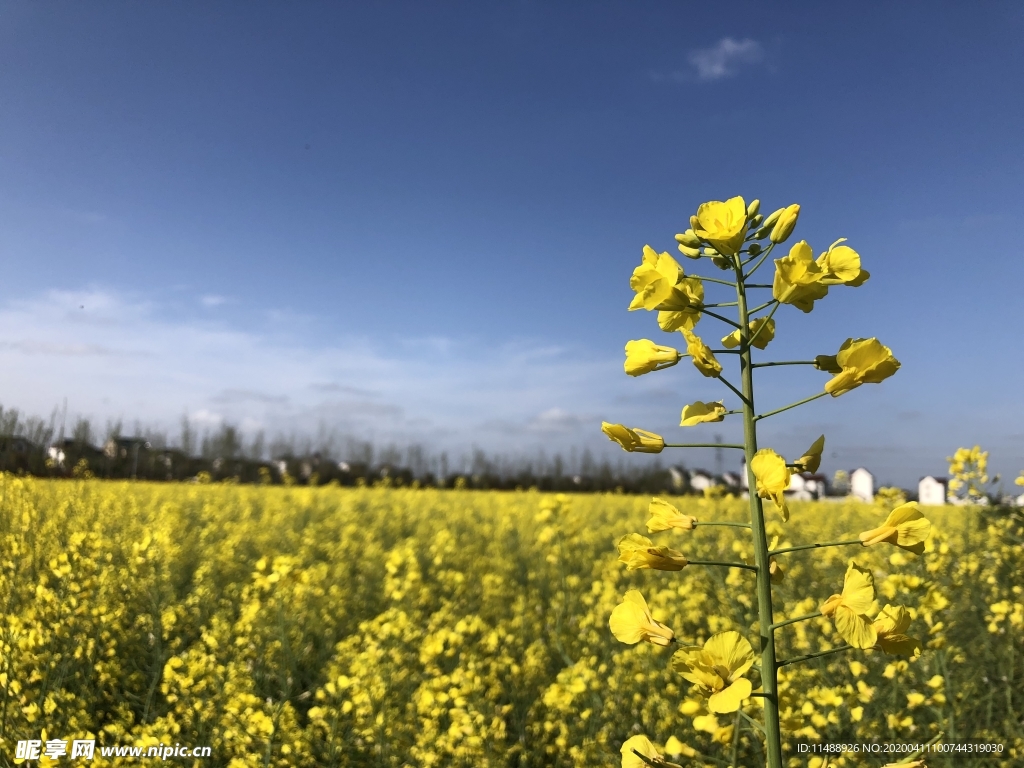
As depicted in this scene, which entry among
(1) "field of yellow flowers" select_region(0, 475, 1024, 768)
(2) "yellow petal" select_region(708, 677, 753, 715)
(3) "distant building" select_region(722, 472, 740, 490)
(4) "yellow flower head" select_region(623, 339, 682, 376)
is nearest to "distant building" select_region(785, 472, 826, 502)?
(3) "distant building" select_region(722, 472, 740, 490)

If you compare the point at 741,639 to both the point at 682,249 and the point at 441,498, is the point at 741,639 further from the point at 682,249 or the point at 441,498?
the point at 441,498

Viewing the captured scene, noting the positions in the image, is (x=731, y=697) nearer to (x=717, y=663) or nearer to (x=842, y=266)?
(x=717, y=663)

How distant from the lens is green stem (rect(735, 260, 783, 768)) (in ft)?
3.17

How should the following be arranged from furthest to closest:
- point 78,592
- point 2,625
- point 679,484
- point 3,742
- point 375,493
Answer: point 679,484
point 375,493
point 78,592
point 2,625
point 3,742

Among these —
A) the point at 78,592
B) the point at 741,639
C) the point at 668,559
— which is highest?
the point at 668,559

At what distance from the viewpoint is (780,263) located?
1.08m

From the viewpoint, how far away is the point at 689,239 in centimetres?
128

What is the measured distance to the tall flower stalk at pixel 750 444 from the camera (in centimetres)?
100

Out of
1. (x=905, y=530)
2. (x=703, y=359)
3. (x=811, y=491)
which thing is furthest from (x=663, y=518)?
(x=811, y=491)

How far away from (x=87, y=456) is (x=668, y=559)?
450cm

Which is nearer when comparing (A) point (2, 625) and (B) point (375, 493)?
(A) point (2, 625)

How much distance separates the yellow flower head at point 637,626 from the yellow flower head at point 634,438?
0.89ft

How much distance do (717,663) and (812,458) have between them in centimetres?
39

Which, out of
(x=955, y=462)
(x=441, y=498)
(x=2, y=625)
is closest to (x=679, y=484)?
(x=441, y=498)
